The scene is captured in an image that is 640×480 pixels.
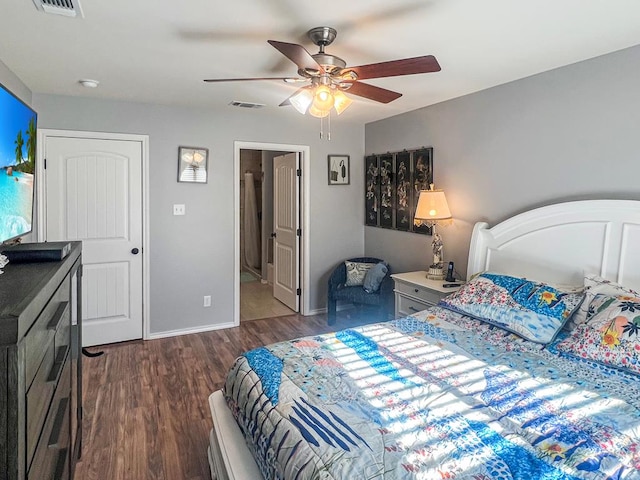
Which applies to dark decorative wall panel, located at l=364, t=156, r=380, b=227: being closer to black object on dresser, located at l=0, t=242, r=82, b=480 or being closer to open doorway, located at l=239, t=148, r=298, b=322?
open doorway, located at l=239, t=148, r=298, b=322

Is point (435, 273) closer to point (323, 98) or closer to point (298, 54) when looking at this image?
point (323, 98)

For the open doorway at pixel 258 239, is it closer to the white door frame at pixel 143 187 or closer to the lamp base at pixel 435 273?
the white door frame at pixel 143 187

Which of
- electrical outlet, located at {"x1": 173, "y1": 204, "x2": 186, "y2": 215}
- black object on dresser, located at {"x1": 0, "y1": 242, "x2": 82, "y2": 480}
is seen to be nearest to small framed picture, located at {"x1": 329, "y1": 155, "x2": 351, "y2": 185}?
electrical outlet, located at {"x1": 173, "y1": 204, "x2": 186, "y2": 215}

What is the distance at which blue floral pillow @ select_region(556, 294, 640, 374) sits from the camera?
195 centimetres

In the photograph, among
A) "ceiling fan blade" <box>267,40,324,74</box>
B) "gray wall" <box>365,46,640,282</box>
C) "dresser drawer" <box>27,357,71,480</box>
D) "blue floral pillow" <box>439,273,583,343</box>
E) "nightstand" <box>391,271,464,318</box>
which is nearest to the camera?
"dresser drawer" <box>27,357,71,480</box>

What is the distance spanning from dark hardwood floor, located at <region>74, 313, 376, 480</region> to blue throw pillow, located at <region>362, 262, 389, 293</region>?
41 cm

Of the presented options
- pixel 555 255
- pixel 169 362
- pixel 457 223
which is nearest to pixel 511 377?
pixel 555 255

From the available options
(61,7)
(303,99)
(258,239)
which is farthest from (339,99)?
(258,239)

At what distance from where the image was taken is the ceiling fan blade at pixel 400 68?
6.35ft

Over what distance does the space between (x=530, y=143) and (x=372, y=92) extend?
142cm

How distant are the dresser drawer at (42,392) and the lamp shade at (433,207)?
290 centimetres

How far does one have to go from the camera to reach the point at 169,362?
140 inches

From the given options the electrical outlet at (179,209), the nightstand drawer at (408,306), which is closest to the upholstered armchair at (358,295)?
the nightstand drawer at (408,306)

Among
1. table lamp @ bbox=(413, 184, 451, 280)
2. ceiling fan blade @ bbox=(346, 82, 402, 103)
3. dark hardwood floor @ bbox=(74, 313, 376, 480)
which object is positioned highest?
ceiling fan blade @ bbox=(346, 82, 402, 103)
